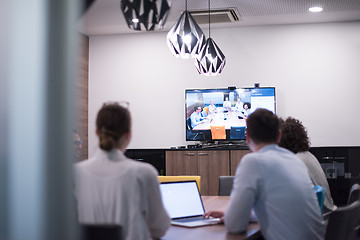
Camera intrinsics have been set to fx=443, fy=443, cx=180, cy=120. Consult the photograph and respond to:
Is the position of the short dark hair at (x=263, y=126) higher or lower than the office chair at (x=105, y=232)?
higher

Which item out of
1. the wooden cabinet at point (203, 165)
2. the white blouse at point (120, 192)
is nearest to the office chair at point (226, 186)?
the wooden cabinet at point (203, 165)

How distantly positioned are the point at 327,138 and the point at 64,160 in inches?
249

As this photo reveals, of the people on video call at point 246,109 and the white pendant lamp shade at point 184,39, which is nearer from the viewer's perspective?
the white pendant lamp shade at point 184,39

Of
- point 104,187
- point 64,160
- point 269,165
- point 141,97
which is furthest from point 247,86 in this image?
point 64,160

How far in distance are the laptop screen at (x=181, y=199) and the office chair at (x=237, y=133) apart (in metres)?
3.80

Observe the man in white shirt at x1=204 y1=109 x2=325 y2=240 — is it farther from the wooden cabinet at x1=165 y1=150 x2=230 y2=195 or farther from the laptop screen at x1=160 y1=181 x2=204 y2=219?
the wooden cabinet at x1=165 y1=150 x2=230 y2=195

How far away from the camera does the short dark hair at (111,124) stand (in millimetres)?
1625

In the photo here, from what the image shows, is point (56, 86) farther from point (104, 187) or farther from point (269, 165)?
point (269, 165)

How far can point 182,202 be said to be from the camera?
2.53m

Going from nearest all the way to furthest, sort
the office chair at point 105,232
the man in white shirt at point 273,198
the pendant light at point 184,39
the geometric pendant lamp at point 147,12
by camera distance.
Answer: the office chair at point 105,232
the man in white shirt at point 273,198
the geometric pendant lamp at point 147,12
the pendant light at point 184,39

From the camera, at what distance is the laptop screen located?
2.47 m

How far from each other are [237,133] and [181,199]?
3.92 metres

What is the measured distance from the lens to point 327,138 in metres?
6.41

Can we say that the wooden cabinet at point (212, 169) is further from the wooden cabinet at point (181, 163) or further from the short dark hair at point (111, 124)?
the short dark hair at point (111, 124)
